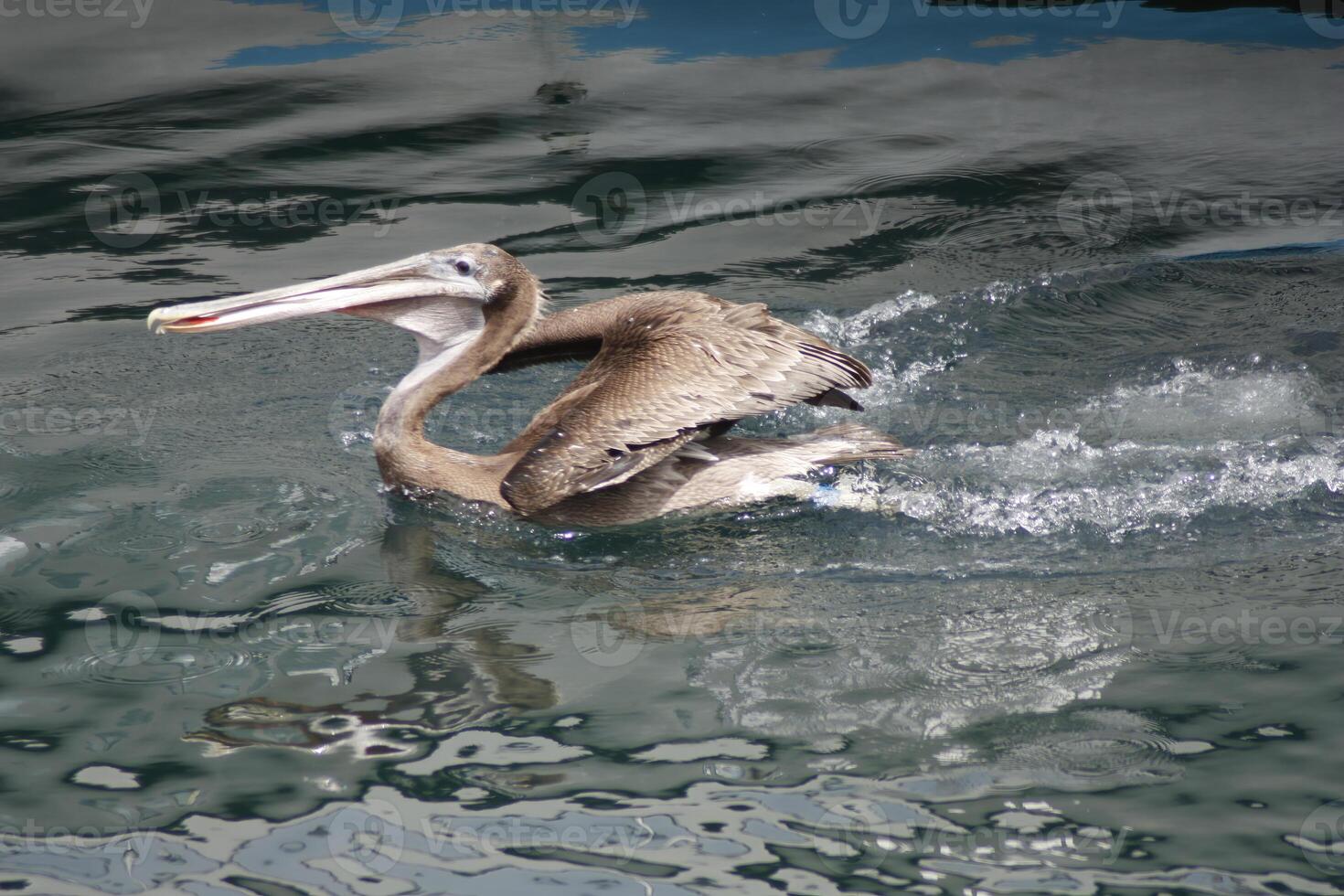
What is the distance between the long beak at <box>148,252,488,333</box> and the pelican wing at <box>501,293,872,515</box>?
57cm

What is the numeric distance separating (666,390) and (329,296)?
110 centimetres

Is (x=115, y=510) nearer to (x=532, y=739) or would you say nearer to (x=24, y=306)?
(x=532, y=739)

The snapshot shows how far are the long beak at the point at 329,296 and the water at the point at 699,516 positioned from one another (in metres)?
0.62

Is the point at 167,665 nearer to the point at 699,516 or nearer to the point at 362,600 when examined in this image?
the point at 362,600

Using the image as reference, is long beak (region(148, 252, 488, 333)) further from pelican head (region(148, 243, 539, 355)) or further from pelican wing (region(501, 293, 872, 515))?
pelican wing (region(501, 293, 872, 515))

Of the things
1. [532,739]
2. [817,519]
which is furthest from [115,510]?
[817,519]

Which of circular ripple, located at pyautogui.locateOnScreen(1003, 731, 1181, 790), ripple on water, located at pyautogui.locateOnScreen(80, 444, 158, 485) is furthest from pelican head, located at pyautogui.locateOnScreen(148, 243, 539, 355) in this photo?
circular ripple, located at pyautogui.locateOnScreen(1003, 731, 1181, 790)

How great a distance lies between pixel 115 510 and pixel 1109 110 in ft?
21.3

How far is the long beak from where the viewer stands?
419cm

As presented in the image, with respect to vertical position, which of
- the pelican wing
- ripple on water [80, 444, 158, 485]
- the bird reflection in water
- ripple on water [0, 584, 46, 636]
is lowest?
the bird reflection in water

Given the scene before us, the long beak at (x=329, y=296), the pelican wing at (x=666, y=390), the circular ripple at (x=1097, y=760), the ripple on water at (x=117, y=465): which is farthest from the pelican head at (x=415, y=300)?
the circular ripple at (x=1097, y=760)

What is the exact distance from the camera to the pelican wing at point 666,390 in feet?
13.8

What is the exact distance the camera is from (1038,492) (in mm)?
4398

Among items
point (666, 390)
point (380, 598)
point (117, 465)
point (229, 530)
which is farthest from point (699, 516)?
point (117, 465)
